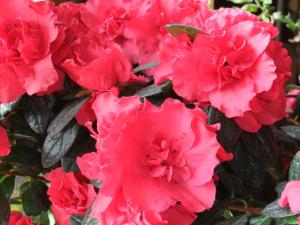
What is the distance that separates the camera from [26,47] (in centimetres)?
66

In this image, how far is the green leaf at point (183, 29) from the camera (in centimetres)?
58

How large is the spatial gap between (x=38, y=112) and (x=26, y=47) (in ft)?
0.36

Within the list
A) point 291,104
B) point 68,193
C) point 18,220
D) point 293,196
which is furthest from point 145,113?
point 291,104

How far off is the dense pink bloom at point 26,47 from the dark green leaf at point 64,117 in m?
0.04

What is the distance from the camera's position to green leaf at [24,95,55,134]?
28.1 inches

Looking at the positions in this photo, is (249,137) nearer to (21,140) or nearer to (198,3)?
(198,3)

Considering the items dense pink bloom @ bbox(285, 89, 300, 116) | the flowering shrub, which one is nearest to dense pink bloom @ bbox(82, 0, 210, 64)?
the flowering shrub

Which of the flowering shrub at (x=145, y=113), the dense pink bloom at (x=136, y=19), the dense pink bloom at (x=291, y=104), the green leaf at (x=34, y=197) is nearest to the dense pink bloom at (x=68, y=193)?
the flowering shrub at (x=145, y=113)

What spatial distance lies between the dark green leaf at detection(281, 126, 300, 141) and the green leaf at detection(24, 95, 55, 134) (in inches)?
14.7

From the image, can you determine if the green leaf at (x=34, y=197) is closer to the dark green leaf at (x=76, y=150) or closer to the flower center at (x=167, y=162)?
the dark green leaf at (x=76, y=150)

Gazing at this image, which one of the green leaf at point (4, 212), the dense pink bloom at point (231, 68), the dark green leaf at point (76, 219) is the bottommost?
the green leaf at point (4, 212)

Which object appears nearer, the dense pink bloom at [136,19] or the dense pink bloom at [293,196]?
the dense pink bloom at [293,196]

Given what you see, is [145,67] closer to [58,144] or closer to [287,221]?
[58,144]

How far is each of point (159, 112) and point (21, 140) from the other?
392 mm
